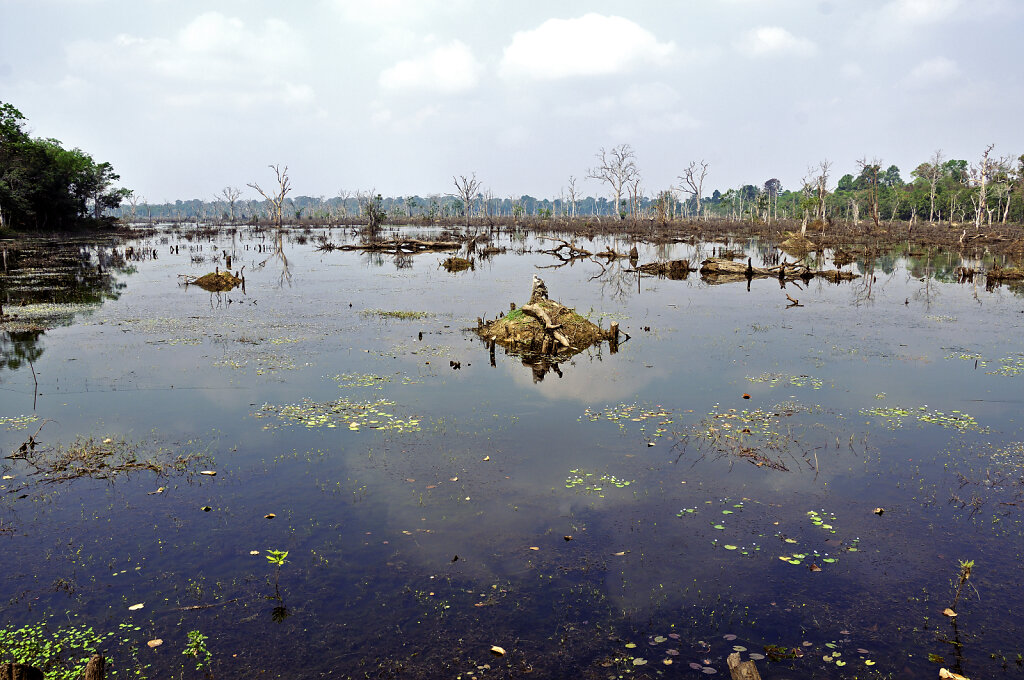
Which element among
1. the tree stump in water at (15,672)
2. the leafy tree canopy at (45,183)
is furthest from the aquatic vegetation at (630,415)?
the leafy tree canopy at (45,183)

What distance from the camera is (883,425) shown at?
43.3ft

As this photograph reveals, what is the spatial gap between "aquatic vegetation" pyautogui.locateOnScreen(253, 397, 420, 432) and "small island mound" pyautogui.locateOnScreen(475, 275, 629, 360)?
21.4 ft

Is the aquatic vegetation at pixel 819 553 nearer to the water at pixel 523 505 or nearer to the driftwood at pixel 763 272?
the water at pixel 523 505

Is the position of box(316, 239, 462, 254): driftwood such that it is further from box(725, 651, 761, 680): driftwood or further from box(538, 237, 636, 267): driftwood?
box(725, 651, 761, 680): driftwood

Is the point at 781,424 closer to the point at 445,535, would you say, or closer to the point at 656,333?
the point at 445,535

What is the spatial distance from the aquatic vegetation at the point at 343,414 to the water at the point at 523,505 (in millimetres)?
93

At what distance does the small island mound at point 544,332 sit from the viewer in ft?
66.1

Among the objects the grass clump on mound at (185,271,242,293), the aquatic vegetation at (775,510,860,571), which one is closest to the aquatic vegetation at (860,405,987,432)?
the aquatic vegetation at (775,510,860,571)

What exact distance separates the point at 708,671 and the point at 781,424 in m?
7.99

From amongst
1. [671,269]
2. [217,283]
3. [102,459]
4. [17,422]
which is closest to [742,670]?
[102,459]

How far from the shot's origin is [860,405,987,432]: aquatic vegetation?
43.1 ft

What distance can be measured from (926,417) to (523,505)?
9691 mm

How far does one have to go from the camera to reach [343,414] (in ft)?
45.2

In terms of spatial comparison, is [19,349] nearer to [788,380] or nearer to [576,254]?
[788,380]
